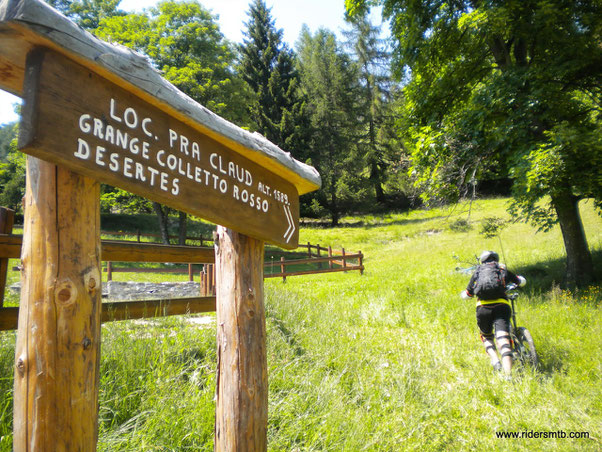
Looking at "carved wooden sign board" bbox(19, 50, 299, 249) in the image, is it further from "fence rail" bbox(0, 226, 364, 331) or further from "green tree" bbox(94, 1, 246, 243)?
"green tree" bbox(94, 1, 246, 243)

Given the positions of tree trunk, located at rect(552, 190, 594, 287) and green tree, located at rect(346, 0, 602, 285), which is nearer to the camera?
green tree, located at rect(346, 0, 602, 285)

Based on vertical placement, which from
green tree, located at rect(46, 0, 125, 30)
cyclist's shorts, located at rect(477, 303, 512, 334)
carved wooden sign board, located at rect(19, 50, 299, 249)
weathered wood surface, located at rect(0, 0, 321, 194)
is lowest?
cyclist's shorts, located at rect(477, 303, 512, 334)

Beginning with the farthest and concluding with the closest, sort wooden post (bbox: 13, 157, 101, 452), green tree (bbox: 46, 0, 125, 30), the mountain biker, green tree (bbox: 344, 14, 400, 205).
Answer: green tree (bbox: 344, 14, 400, 205)
green tree (bbox: 46, 0, 125, 30)
the mountain biker
wooden post (bbox: 13, 157, 101, 452)

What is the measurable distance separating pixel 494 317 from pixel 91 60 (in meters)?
5.59

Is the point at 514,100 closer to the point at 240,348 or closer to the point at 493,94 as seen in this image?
the point at 493,94

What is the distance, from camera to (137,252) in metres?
3.11

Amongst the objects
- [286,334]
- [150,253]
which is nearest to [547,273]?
[286,334]

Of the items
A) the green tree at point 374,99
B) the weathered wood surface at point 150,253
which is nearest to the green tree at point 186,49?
the green tree at point 374,99

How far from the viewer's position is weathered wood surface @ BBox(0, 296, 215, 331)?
7.51ft

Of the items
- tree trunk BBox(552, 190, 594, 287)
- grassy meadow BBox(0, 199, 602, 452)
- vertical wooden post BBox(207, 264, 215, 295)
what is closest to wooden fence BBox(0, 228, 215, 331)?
grassy meadow BBox(0, 199, 602, 452)

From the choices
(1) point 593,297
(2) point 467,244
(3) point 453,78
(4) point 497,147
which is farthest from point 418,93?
(2) point 467,244

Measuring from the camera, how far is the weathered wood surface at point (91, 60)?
103 cm

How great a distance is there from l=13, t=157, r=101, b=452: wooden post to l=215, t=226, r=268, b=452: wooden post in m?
0.67

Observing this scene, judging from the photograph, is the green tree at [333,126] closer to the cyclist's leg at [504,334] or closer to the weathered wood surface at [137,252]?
the cyclist's leg at [504,334]
